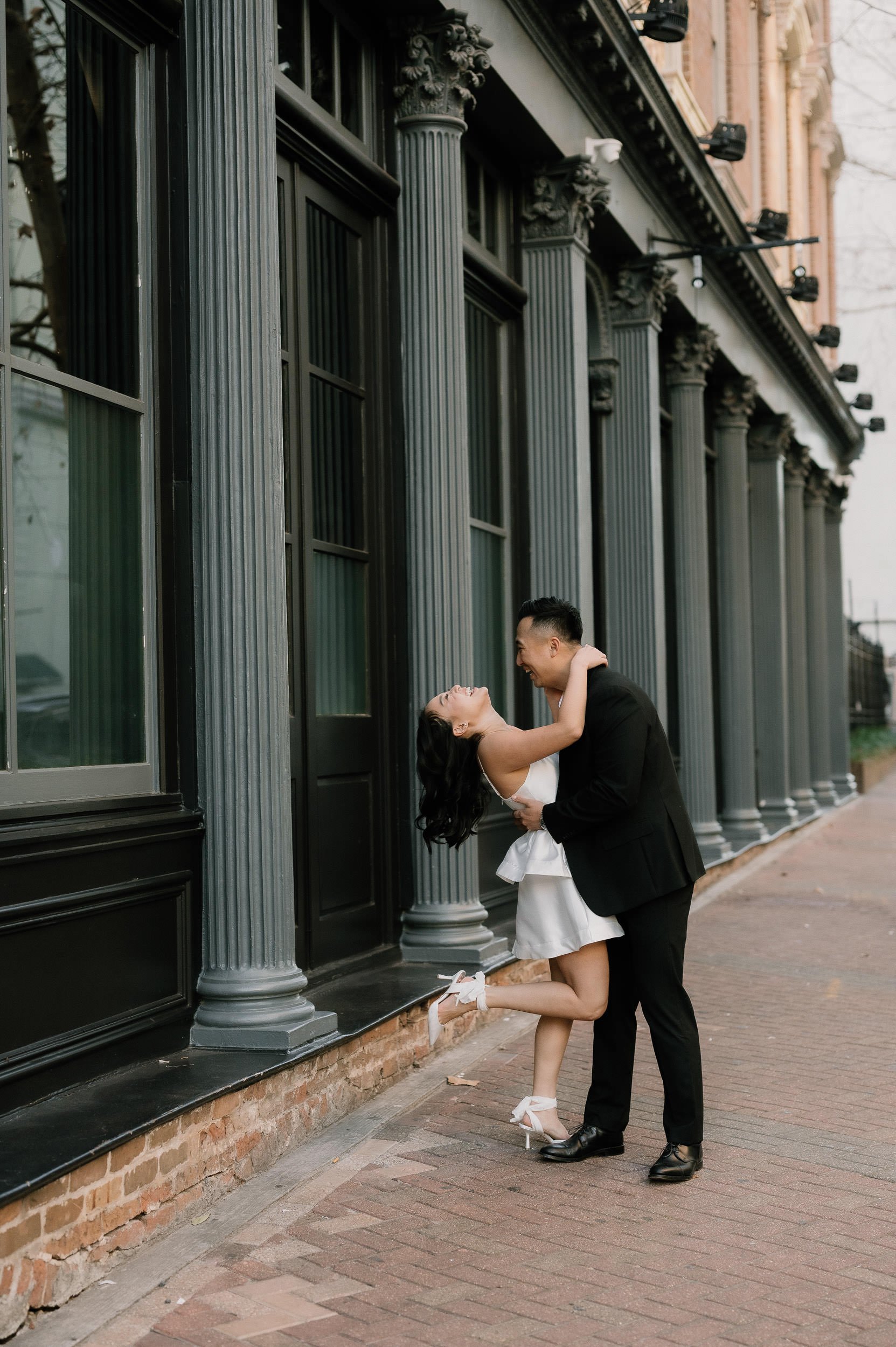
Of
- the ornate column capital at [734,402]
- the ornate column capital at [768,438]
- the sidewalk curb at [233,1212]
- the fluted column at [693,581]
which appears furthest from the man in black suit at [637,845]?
the ornate column capital at [768,438]

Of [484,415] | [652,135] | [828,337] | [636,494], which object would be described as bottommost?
[636,494]

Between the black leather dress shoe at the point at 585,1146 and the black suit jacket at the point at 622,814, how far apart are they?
861 millimetres

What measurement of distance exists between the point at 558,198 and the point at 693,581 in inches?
213

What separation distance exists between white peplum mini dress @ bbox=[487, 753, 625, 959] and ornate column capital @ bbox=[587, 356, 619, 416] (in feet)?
27.0

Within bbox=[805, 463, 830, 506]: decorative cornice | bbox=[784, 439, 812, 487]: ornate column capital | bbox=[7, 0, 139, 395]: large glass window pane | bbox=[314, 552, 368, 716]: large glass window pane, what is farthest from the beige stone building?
bbox=[7, 0, 139, 395]: large glass window pane

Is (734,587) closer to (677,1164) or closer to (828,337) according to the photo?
(828,337)

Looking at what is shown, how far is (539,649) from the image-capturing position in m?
5.36

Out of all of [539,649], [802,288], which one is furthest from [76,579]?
[802,288]

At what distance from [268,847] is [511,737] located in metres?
1.21

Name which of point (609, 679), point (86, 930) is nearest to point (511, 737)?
point (609, 679)

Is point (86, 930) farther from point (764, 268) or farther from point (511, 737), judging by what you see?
point (764, 268)

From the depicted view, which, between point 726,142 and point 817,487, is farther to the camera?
point 817,487

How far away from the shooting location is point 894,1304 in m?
4.04

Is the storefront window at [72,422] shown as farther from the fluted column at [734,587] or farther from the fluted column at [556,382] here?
the fluted column at [734,587]
